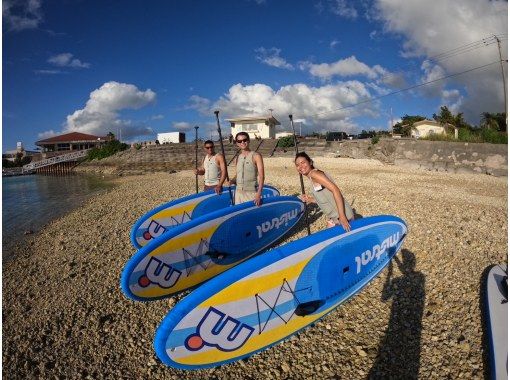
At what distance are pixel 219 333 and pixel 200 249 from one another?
2.08m

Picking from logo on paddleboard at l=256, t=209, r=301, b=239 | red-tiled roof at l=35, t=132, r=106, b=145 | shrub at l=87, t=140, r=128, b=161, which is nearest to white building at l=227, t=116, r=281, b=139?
shrub at l=87, t=140, r=128, b=161

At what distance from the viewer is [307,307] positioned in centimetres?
372

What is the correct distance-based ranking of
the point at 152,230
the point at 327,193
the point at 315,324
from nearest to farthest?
1. the point at 315,324
2. the point at 327,193
3. the point at 152,230

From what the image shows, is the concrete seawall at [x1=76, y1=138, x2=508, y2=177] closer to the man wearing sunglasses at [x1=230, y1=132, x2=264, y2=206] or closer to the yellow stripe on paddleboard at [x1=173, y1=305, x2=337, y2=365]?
the man wearing sunglasses at [x1=230, y1=132, x2=264, y2=206]

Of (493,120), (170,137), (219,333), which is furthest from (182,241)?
(170,137)

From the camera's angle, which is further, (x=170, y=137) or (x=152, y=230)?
(x=170, y=137)

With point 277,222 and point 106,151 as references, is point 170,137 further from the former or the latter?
point 277,222

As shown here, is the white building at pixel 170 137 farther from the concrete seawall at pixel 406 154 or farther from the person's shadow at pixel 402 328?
the person's shadow at pixel 402 328

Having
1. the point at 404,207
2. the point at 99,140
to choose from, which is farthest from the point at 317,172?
the point at 99,140

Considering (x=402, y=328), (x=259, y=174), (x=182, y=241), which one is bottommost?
(x=402, y=328)

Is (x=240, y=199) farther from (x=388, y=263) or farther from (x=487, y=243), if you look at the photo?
(x=487, y=243)

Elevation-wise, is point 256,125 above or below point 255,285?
above

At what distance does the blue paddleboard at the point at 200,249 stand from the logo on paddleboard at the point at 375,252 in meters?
2.23

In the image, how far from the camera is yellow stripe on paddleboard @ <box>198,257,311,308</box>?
10.3 ft
